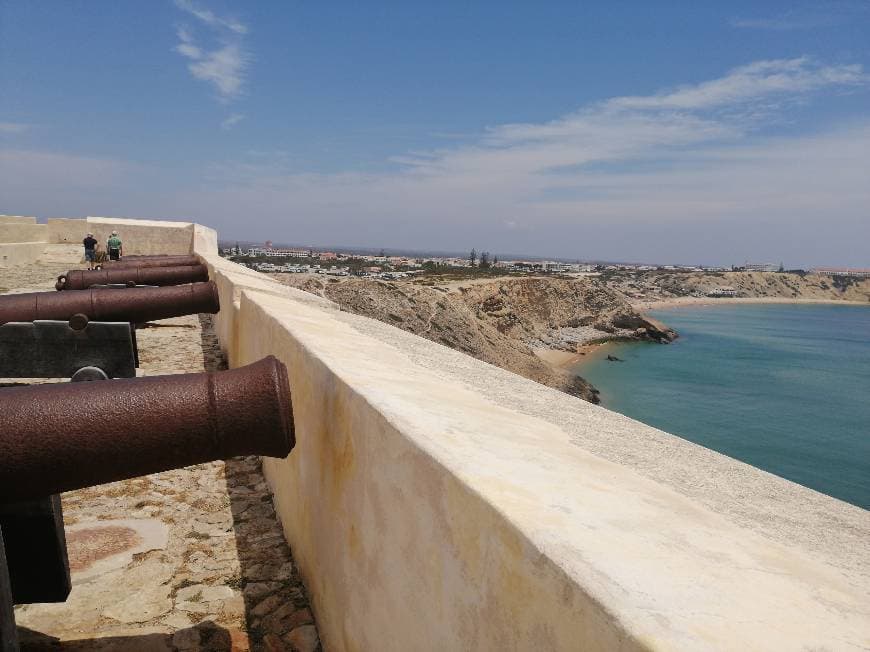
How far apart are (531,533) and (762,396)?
4482cm

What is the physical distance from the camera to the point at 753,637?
0.72 metres

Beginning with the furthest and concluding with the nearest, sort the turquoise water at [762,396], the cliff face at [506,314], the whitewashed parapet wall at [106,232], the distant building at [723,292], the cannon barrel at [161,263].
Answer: the distant building at [723,292] < the turquoise water at [762,396] < the cliff face at [506,314] < the whitewashed parapet wall at [106,232] < the cannon barrel at [161,263]

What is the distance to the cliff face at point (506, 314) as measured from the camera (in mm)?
26953

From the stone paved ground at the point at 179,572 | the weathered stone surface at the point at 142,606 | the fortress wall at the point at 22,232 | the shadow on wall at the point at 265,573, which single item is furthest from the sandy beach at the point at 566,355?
the weathered stone surface at the point at 142,606

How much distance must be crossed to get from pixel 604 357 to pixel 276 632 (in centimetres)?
4870

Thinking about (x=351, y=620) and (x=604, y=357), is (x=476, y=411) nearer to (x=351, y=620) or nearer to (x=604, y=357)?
(x=351, y=620)

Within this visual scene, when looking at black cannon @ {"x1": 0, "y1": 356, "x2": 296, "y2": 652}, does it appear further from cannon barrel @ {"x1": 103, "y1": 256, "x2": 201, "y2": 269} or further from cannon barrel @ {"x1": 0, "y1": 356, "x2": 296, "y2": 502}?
cannon barrel @ {"x1": 103, "y1": 256, "x2": 201, "y2": 269}

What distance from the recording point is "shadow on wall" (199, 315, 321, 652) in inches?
89.5

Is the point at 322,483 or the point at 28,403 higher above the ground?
the point at 28,403

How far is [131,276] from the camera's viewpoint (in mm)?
6867

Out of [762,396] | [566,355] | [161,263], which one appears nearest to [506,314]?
[566,355]

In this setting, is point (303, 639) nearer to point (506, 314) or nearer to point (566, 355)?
point (506, 314)

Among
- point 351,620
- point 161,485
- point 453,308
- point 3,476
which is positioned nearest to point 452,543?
point 351,620

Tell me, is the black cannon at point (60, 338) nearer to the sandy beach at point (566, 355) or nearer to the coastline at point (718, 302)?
the sandy beach at point (566, 355)
